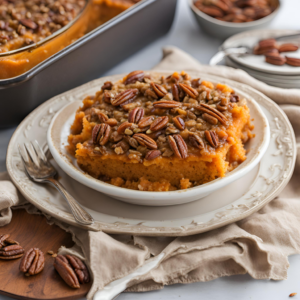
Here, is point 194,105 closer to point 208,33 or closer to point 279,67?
point 279,67

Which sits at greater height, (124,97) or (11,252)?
(124,97)

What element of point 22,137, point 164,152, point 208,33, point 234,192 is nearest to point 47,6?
point 22,137

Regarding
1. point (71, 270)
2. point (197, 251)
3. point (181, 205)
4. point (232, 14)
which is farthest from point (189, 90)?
point (232, 14)

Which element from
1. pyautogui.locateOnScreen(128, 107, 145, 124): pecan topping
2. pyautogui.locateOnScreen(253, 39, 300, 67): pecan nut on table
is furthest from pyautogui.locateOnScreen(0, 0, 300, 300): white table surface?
pyautogui.locateOnScreen(128, 107, 145, 124): pecan topping

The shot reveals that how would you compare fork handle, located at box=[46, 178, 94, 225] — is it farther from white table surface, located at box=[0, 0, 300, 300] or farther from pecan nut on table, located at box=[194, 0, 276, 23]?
pecan nut on table, located at box=[194, 0, 276, 23]

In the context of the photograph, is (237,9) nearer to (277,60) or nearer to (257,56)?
(257,56)

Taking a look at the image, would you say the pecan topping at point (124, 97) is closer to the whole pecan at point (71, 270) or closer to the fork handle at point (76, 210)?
the fork handle at point (76, 210)
